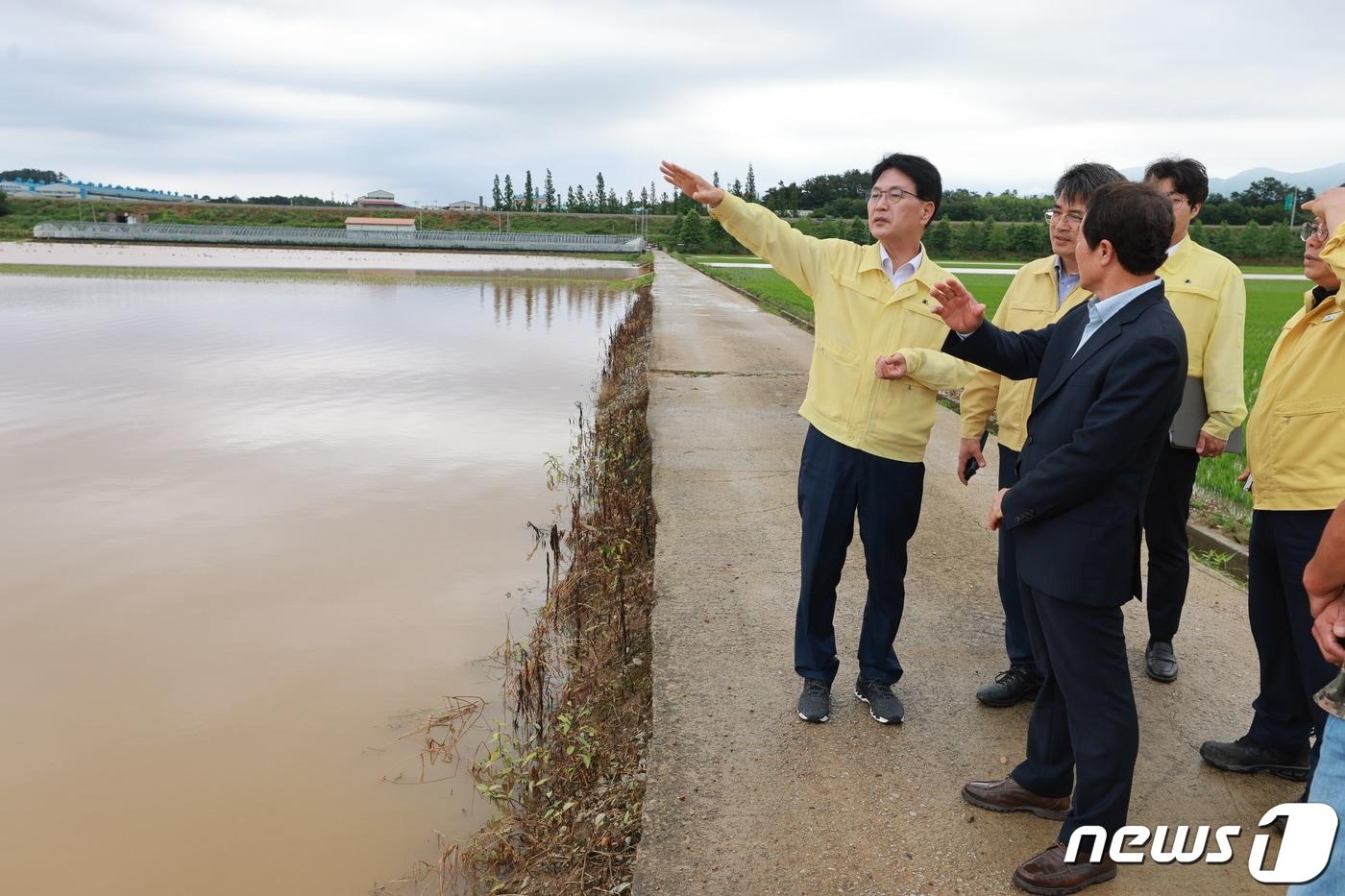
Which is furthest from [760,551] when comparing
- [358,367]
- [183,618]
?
[358,367]

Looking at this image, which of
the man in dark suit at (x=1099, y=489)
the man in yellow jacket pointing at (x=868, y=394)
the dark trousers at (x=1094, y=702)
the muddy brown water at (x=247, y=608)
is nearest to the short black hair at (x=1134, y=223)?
the man in dark suit at (x=1099, y=489)

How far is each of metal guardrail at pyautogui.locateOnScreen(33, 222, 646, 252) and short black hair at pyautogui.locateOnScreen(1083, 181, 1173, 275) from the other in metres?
63.5

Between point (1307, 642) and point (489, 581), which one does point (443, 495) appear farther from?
point (1307, 642)

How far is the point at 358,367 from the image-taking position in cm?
1345

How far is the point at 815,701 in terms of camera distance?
3301 millimetres

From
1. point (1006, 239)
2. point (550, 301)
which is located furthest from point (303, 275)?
point (1006, 239)

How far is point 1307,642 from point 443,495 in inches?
231

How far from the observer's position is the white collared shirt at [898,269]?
3.20 metres

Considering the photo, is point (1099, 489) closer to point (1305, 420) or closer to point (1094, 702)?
point (1094, 702)

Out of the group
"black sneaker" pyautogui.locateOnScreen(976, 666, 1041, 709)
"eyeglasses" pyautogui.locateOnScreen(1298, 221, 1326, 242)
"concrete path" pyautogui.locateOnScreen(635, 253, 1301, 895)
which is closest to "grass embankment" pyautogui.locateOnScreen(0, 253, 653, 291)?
"concrete path" pyautogui.locateOnScreen(635, 253, 1301, 895)

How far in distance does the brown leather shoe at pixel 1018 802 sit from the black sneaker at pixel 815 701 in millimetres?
612

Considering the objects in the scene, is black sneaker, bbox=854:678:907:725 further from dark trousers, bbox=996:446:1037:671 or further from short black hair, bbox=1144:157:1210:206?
short black hair, bbox=1144:157:1210:206

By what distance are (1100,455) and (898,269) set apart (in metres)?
1.15

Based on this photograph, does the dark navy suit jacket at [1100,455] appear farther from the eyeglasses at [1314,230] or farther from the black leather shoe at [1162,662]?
the black leather shoe at [1162,662]
